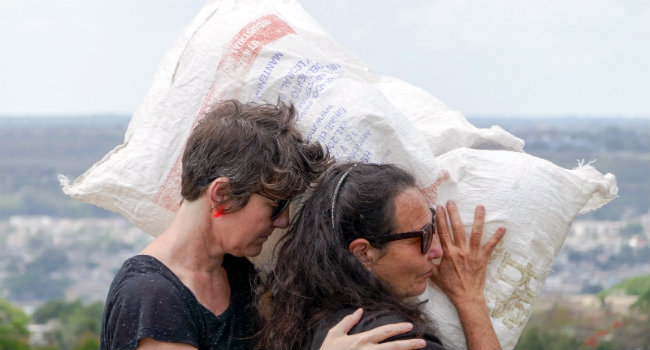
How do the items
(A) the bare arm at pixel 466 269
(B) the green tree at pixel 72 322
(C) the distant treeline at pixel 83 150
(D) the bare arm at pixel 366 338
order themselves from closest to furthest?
(D) the bare arm at pixel 366 338 → (A) the bare arm at pixel 466 269 → (B) the green tree at pixel 72 322 → (C) the distant treeline at pixel 83 150

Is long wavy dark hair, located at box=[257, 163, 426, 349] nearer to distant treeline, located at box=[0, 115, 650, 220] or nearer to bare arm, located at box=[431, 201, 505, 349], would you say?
bare arm, located at box=[431, 201, 505, 349]

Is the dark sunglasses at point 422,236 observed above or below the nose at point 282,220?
above

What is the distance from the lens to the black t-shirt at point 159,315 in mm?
1935

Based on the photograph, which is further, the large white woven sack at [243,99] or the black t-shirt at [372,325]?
the large white woven sack at [243,99]

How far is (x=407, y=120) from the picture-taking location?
2.39m

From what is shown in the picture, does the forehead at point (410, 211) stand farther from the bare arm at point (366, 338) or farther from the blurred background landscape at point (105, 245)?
the blurred background landscape at point (105, 245)

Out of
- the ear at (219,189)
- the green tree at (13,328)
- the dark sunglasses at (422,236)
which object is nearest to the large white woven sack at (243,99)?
the dark sunglasses at (422,236)

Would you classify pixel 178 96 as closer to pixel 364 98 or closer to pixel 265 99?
pixel 265 99

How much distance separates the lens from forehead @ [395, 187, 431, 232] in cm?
209

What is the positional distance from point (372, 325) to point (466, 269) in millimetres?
424

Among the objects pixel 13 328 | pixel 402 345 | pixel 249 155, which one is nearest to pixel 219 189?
pixel 249 155

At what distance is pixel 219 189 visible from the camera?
206 cm

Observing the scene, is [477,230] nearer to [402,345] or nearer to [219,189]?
[402,345]

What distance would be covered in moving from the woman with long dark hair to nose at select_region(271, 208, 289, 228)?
4cm
